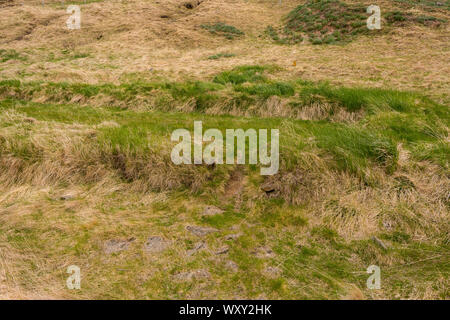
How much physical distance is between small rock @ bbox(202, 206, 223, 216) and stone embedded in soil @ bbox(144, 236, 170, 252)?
3.02 ft

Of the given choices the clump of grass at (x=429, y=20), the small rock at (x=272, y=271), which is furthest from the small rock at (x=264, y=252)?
the clump of grass at (x=429, y=20)

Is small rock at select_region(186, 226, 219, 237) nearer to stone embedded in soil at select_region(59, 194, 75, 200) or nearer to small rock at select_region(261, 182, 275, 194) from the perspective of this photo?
small rock at select_region(261, 182, 275, 194)

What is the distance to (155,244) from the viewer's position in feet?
14.9

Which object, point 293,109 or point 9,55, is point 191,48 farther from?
point 293,109

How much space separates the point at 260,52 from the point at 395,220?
15.8 metres

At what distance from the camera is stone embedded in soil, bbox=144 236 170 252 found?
443cm

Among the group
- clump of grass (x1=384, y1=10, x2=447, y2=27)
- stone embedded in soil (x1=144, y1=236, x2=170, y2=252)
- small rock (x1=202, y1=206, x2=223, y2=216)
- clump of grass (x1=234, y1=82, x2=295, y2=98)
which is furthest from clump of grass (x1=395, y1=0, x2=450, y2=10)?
stone embedded in soil (x1=144, y1=236, x2=170, y2=252)

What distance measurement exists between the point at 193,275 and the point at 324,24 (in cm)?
2231

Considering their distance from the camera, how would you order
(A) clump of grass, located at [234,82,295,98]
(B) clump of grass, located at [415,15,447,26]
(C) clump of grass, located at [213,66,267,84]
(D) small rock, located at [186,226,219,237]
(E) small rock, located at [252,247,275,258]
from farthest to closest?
(B) clump of grass, located at [415,15,447,26] < (C) clump of grass, located at [213,66,267,84] < (A) clump of grass, located at [234,82,295,98] < (D) small rock, located at [186,226,219,237] < (E) small rock, located at [252,247,275,258]

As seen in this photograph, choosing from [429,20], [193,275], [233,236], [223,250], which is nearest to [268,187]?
[233,236]

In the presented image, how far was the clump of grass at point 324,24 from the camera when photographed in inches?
760

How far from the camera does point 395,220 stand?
15.6 ft
